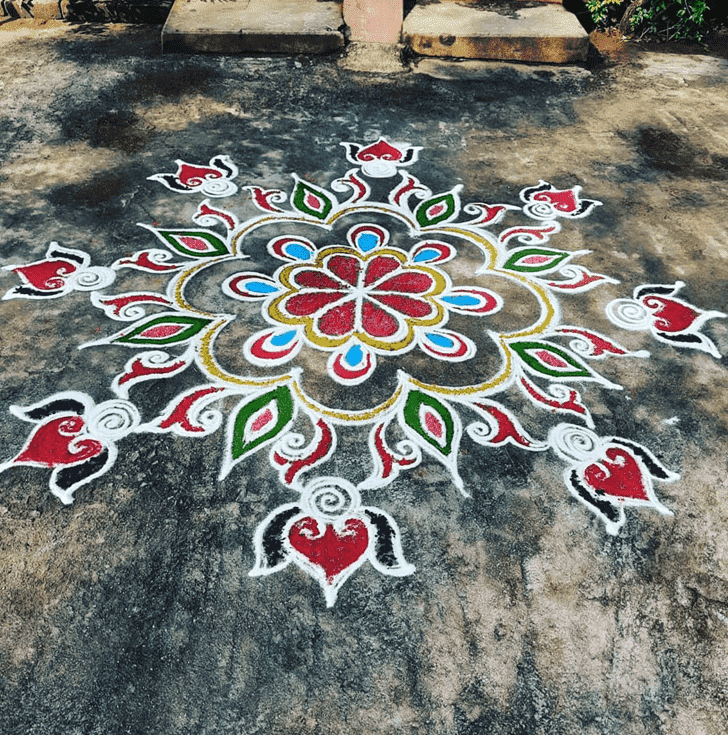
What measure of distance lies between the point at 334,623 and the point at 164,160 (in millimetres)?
3004

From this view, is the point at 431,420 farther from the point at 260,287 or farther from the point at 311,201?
the point at 311,201

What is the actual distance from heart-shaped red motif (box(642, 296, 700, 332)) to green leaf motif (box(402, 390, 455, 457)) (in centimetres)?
112

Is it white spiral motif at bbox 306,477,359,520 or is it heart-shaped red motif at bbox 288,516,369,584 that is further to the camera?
white spiral motif at bbox 306,477,359,520

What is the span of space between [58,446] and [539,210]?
2.66 metres

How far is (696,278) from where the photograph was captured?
302 cm

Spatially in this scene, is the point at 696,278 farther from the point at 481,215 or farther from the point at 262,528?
the point at 262,528

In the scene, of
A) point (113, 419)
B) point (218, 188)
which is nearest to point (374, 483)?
point (113, 419)

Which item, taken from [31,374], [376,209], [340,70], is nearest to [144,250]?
[31,374]

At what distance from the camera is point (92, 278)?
9.47 ft

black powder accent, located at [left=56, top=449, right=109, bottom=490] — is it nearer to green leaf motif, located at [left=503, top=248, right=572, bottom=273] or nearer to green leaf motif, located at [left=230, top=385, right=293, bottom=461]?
green leaf motif, located at [left=230, top=385, right=293, bottom=461]

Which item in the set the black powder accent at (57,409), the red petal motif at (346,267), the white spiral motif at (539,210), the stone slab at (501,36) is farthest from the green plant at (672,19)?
the black powder accent at (57,409)

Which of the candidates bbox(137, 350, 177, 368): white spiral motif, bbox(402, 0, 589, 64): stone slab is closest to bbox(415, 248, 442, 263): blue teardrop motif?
bbox(137, 350, 177, 368): white spiral motif

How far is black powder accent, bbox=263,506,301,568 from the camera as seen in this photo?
6.23ft

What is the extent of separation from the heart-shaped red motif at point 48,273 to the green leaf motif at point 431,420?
1695 mm
